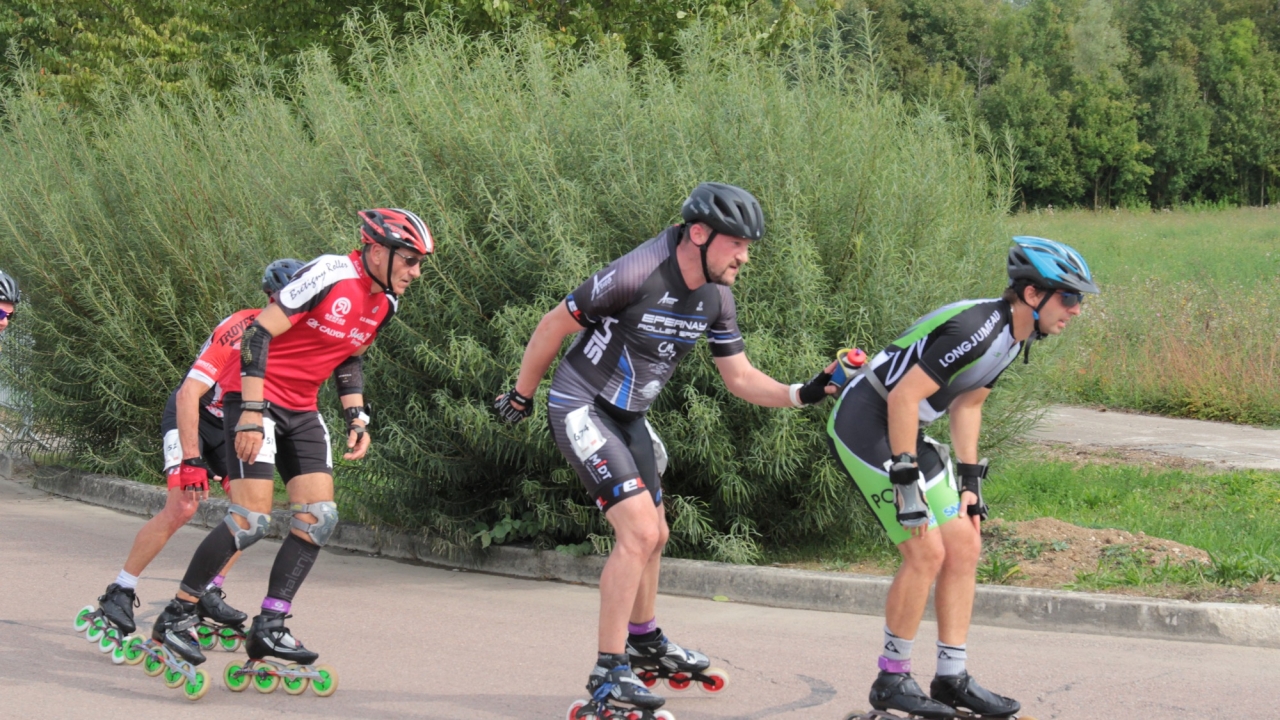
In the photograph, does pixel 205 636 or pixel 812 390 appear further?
pixel 205 636

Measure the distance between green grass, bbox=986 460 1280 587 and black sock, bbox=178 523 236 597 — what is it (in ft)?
15.0

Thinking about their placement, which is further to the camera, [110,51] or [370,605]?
[110,51]

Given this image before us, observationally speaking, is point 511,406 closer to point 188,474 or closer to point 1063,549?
point 188,474

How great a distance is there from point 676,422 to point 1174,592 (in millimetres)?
2911

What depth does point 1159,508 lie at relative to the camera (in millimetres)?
8859

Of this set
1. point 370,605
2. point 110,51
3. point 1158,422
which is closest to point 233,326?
point 370,605

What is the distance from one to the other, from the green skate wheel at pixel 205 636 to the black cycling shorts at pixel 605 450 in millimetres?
2381

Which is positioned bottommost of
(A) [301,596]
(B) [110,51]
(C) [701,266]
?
(A) [301,596]

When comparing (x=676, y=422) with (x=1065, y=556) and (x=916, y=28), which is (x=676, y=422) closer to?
(x=1065, y=556)

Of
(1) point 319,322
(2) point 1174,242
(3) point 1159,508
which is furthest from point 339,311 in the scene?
(2) point 1174,242

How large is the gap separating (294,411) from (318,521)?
1.74ft

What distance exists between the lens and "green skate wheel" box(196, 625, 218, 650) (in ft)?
20.7

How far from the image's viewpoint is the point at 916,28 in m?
74.5

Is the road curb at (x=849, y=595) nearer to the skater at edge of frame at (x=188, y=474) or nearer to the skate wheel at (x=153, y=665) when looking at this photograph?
the skater at edge of frame at (x=188, y=474)
